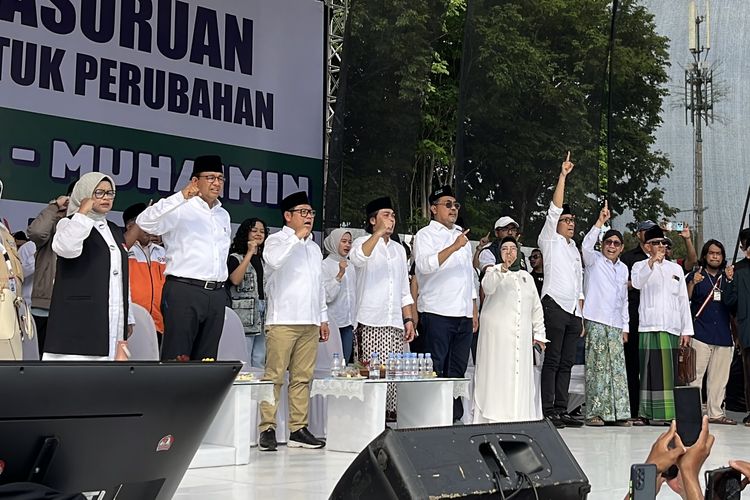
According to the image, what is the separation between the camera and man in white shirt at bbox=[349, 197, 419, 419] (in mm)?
6383

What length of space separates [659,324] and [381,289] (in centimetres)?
255

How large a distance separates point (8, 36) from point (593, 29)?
4817mm

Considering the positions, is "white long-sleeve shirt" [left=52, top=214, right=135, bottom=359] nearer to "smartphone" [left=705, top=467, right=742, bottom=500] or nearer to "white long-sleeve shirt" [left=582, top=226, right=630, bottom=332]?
"smartphone" [left=705, top=467, right=742, bottom=500]

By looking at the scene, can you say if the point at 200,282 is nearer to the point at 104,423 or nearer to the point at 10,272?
the point at 10,272

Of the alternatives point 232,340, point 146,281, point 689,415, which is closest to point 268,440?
point 232,340

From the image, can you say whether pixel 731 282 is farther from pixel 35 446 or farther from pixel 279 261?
pixel 35 446

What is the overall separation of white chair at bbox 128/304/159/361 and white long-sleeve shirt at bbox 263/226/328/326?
70cm

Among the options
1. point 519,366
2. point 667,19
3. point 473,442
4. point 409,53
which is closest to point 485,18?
point 409,53

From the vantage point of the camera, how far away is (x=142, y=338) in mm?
5281

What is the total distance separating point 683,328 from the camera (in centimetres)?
798

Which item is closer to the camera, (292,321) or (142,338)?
(142,338)

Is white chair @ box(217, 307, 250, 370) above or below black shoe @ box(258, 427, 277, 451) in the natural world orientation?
above

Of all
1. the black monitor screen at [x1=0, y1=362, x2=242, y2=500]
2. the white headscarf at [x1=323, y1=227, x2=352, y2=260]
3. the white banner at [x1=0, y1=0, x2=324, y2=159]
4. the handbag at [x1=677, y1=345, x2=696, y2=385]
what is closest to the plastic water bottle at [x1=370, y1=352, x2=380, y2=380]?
the white headscarf at [x1=323, y1=227, x2=352, y2=260]

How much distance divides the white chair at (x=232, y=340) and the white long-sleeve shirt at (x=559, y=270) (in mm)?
2450
